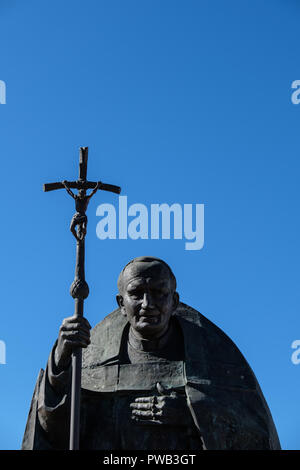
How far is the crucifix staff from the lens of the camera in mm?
14281

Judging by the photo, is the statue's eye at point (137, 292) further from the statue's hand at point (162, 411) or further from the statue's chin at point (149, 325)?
the statue's hand at point (162, 411)

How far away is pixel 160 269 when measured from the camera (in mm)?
15977

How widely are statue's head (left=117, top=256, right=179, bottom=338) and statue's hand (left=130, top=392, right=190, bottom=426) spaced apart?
103 cm

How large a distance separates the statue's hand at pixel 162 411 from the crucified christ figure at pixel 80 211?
8.00 feet

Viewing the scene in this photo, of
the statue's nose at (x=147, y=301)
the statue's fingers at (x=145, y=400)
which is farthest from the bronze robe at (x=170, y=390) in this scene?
the statue's nose at (x=147, y=301)

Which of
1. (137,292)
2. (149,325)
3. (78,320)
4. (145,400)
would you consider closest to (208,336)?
(149,325)

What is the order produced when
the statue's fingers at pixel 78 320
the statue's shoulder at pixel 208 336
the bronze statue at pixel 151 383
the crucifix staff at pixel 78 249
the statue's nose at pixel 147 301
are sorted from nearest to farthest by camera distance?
1. the crucifix staff at pixel 78 249
2. the statue's fingers at pixel 78 320
3. the bronze statue at pixel 151 383
4. the statue's nose at pixel 147 301
5. the statue's shoulder at pixel 208 336

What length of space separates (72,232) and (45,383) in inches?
83.0

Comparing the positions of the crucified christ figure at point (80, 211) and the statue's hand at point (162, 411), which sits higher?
the crucified christ figure at point (80, 211)

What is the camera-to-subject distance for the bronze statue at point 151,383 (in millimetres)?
15188

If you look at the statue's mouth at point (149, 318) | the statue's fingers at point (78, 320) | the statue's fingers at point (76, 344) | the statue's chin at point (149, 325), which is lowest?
the statue's fingers at point (76, 344)

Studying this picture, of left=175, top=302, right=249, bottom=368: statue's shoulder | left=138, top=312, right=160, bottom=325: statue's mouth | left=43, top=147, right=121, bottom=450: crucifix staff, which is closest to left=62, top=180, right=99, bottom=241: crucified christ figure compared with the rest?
left=43, top=147, right=121, bottom=450: crucifix staff

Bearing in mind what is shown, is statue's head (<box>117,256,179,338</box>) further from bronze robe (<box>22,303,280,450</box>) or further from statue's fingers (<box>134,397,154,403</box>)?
statue's fingers (<box>134,397,154,403</box>)
